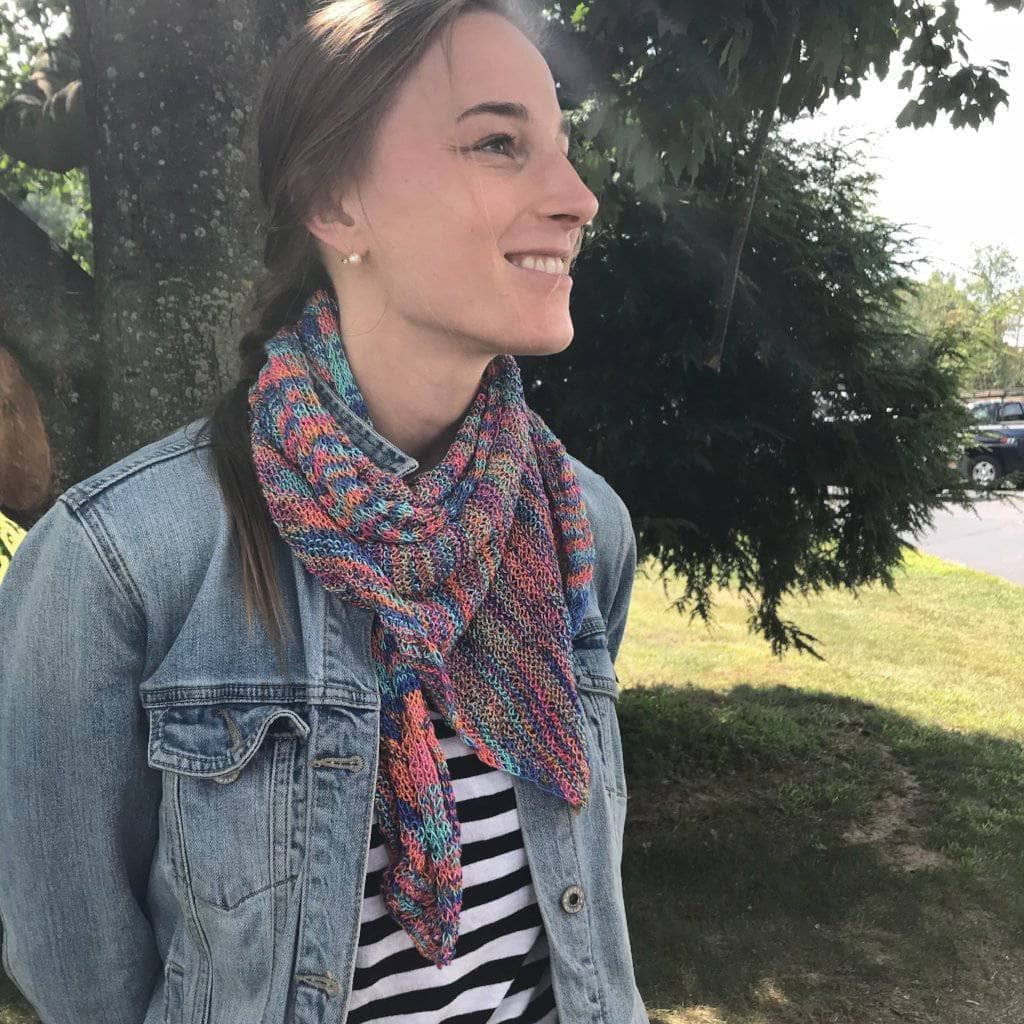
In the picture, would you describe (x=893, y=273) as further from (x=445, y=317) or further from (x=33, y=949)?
(x=33, y=949)

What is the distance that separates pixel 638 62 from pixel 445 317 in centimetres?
170

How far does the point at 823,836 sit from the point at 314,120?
5.15 metres

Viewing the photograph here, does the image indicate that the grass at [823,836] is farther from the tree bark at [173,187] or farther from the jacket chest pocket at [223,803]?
the jacket chest pocket at [223,803]

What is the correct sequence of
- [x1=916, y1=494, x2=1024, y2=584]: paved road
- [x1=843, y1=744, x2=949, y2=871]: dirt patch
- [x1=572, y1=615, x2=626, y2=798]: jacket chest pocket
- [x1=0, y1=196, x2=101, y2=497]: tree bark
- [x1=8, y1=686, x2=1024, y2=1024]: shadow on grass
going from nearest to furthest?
[x1=572, y1=615, x2=626, y2=798]: jacket chest pocket → [x1=0, y1=196, x2=101, y2=497]: tree bark → [x1=8, y1=686, x2=1024, y2=1024]: shadow on grass → [x1=843, y1=744, x2=949, y2=871]: dirt patch → [x1=916, y1=494, x2=1024, y2=584]: paved road

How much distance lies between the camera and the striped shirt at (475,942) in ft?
4.19

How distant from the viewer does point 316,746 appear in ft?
4.07

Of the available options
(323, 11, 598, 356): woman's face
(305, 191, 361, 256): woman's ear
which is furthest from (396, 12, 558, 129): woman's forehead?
(305, 191, 361, 256): woman's ear

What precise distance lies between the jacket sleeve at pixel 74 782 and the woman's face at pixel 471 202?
54 centimetres

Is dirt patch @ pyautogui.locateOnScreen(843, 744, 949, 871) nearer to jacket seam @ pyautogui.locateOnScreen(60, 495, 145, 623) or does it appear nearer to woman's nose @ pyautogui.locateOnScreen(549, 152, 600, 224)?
woman's nose @ pyautogui.locateOnScreen(549, 152, 600, 224)

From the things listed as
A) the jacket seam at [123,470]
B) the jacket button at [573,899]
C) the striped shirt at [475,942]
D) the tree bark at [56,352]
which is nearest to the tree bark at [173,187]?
the tree bark at [56,352]

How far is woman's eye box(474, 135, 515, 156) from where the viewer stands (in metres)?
1.31

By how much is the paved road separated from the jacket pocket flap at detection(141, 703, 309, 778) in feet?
39.6

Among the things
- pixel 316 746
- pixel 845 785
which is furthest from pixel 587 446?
pixel 316 746

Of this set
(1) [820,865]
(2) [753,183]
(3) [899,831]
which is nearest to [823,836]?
(1) [820,865]
